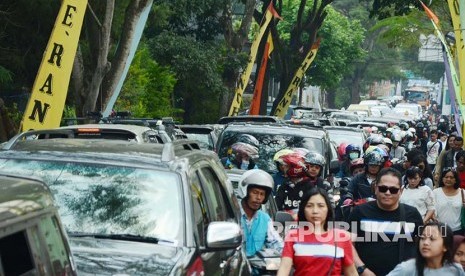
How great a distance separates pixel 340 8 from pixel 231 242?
3692 inches

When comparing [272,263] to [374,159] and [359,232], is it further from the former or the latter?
[374,159]

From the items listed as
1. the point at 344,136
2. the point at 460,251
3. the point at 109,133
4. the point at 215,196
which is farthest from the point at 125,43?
the point at 460,251

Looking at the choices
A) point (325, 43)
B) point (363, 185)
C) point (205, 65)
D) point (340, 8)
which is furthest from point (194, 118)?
point (340, 8)

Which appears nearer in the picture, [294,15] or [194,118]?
[194,118]

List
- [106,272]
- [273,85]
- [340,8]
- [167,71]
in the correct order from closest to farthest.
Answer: [106,272]
[167,71]
[273,85]
[340,8]

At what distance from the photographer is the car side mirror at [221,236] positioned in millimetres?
6871

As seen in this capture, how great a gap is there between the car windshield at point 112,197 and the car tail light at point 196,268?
0.22 meters

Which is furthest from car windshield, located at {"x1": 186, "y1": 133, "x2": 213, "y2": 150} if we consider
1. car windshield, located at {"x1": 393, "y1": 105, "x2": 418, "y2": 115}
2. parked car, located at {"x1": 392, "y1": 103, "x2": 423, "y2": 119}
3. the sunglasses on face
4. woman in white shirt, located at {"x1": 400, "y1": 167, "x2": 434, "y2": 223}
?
car windshield, located at {"x1": 393, "y1": 105, "x2": 418, "y2": 115}

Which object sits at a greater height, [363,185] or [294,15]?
[294,15]

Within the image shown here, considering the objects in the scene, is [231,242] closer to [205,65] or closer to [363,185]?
[363,185]

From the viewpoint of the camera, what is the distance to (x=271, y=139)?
55.4ft

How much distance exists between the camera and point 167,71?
3534cm

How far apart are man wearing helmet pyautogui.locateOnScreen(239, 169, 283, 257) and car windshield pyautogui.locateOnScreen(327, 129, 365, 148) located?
16.5 meters

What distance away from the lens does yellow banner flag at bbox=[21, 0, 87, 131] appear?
53.6 feet
